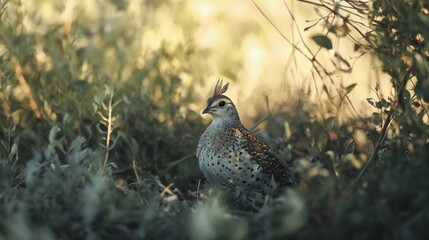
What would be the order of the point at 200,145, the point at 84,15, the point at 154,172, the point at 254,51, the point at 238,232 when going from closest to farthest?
1. the point at 238,232
2. the point at 200,145
3. the point at 154,172
4. the point at 84,15
5. the point at 254,51

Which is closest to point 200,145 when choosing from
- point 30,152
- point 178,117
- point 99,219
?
point 178,117

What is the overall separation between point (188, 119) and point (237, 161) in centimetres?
140

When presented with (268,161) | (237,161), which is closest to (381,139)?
(268,161)

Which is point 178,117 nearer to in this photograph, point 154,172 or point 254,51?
point 154,172

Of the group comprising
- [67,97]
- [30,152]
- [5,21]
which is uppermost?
[5,21]

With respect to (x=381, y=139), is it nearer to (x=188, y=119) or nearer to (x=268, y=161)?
(x=268, y=161)

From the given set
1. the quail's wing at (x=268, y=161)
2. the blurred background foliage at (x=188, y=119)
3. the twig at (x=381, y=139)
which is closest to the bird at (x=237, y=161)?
the quail's wing at (x=268, y=161)

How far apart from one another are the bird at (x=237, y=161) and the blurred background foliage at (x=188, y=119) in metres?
0.18

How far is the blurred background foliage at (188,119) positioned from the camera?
339cm

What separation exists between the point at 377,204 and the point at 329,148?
193cm

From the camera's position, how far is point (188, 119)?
6156 mm

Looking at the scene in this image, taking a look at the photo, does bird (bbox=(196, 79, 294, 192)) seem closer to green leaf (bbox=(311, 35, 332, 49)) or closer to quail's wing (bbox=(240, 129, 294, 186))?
quail's wing (bbox=(240, 129, 294, 186))

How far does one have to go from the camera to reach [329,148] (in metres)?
5.21

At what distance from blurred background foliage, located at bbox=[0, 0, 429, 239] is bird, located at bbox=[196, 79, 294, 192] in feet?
0.58
